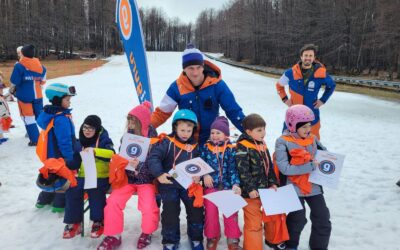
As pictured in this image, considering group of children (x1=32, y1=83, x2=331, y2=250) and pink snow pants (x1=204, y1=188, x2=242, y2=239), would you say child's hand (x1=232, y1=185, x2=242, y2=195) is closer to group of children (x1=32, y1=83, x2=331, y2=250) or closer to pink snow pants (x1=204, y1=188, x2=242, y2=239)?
group of children (x1=32, y1=83, x2=331, y2=250)

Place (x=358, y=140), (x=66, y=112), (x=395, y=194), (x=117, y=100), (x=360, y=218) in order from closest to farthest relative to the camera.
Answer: (x=66, y=112) → (x=360, y=218) → (x=395, y=194) → (x=358, y=140) → (x=117, y=100)

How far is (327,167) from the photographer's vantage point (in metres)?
3.26

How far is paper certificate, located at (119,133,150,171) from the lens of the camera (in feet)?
11.3

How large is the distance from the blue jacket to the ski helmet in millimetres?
301

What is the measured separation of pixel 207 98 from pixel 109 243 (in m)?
1.91

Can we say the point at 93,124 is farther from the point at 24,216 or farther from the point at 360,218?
the point at 360,218

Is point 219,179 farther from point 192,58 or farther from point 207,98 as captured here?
point 192,58

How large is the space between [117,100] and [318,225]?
42.9 feet

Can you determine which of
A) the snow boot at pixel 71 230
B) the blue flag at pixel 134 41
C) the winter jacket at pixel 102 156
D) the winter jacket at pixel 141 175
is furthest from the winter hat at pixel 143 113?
the snow boot at pixel 71 230

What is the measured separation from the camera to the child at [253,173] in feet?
10.7

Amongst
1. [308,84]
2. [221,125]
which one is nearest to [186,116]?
[221,125]

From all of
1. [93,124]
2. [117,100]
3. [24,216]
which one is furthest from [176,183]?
[117,100]

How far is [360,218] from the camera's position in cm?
430

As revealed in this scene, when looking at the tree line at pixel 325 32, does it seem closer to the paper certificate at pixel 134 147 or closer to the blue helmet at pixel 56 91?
the paper certificate at pixel 134 147
